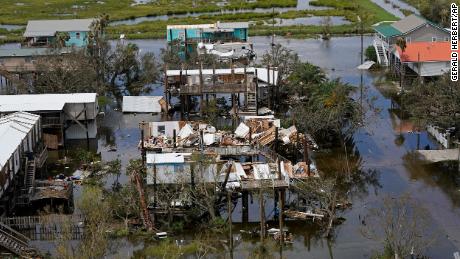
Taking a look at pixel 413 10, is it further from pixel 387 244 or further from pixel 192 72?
pixel 387 244

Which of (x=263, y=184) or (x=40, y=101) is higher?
(x=40, y=101)

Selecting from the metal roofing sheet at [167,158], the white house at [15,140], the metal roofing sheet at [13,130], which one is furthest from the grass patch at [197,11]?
the metal roofing sheet at [167,158]

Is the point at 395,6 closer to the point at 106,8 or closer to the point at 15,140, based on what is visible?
the point at 106,8

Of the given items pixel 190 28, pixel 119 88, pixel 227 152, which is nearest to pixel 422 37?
pixel 190 28

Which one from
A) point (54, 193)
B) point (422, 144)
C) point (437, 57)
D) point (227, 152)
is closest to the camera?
point (54, 193)

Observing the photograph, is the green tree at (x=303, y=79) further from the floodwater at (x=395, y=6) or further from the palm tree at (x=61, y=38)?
the floodwater at (x=395, y=6)

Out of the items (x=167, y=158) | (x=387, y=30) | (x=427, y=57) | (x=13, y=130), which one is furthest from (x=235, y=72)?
(x=387, y=30)
